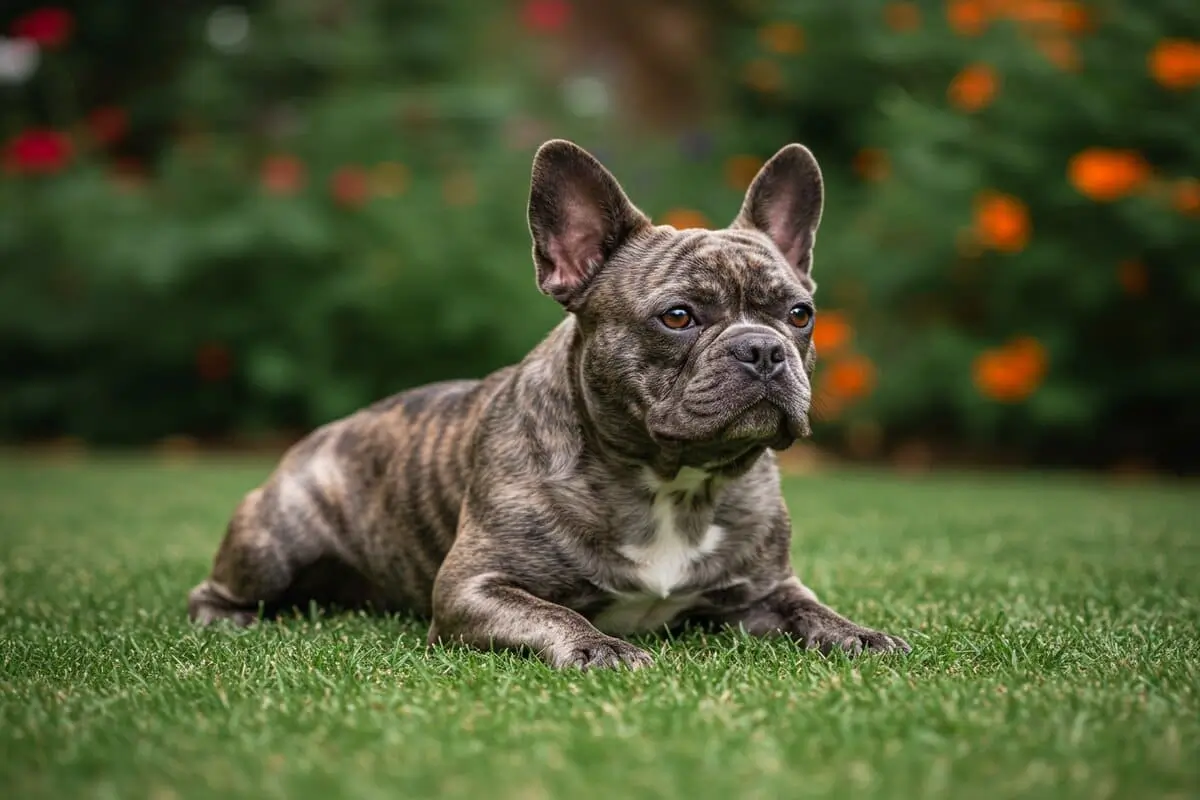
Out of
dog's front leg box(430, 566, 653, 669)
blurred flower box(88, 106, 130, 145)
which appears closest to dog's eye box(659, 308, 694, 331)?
dog's front leg box(430, 566, 653, 669)

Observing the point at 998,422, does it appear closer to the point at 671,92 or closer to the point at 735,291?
the point at 735,291

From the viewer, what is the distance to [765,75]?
41.0ft

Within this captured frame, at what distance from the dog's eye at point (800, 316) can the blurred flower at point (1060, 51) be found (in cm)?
610

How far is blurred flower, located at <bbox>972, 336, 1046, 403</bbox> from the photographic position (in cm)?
893

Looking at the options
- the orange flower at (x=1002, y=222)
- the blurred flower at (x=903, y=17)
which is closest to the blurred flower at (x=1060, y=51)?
the orange flower at (x=1002, y=222)

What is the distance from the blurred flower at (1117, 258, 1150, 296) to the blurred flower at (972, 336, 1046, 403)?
689mm

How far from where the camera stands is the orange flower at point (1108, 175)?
27.8 feet

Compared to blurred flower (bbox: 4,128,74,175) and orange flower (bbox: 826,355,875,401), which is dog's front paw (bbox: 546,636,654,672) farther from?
blurred flower (bbox: 4,128,74,175)

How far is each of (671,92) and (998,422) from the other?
25.8 ft

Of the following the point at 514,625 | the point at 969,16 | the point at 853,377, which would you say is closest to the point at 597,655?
the point at 514,625

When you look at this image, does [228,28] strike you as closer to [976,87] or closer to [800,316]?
[976,87]

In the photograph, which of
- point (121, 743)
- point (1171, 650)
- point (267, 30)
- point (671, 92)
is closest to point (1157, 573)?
point (1171, 650)

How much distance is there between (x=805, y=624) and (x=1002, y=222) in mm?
5817

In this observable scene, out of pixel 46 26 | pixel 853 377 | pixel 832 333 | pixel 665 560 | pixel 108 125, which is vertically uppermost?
pixel 46 26
